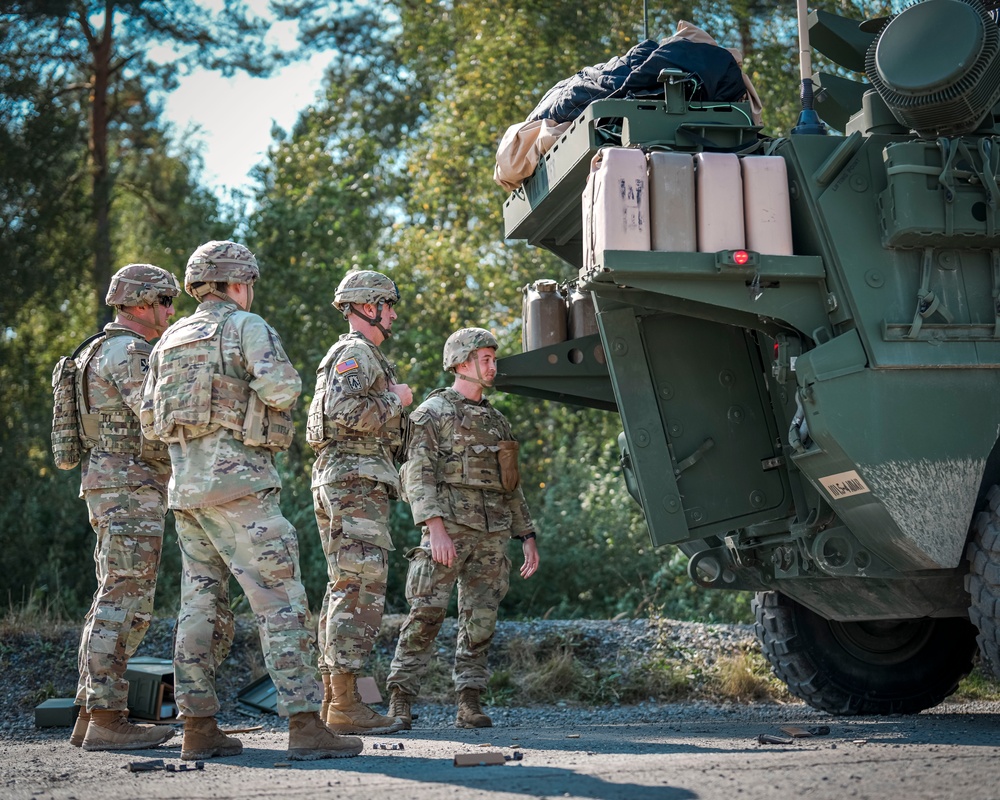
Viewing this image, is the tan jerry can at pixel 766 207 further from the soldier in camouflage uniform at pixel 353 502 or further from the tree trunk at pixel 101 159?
the tree trunk at pixel 101 159

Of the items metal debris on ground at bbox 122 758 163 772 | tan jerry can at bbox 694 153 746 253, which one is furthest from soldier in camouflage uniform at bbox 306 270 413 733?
tan jerry can at bbox 694 153 746 253

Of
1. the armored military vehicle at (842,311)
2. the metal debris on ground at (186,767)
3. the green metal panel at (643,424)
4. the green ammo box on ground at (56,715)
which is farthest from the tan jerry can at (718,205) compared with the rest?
the green ammo box on ground at (56,715)

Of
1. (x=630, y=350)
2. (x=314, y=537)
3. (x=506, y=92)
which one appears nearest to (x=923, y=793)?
(x=630, y=350)

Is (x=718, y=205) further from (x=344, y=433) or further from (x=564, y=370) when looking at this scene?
→ (x=344, y=433)

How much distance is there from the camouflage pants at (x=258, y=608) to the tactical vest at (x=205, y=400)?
0.85 ft

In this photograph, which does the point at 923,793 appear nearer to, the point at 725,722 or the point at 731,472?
the point at 731,472

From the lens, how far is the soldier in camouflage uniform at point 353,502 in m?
5.97

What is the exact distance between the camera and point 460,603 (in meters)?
6.75

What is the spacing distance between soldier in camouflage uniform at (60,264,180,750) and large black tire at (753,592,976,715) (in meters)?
3.11

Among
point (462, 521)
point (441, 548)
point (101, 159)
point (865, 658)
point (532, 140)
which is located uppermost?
point (101, 159)

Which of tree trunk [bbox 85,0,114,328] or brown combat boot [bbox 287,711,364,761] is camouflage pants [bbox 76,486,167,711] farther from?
tree trunk [bbox 85,0,114,328]

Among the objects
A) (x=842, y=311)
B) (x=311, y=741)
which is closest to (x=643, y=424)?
(x=842, y=311)

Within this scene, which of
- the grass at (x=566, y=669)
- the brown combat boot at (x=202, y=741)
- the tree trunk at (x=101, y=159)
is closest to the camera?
the brown combat boot at (x=202, y=741)

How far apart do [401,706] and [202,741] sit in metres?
1.56
